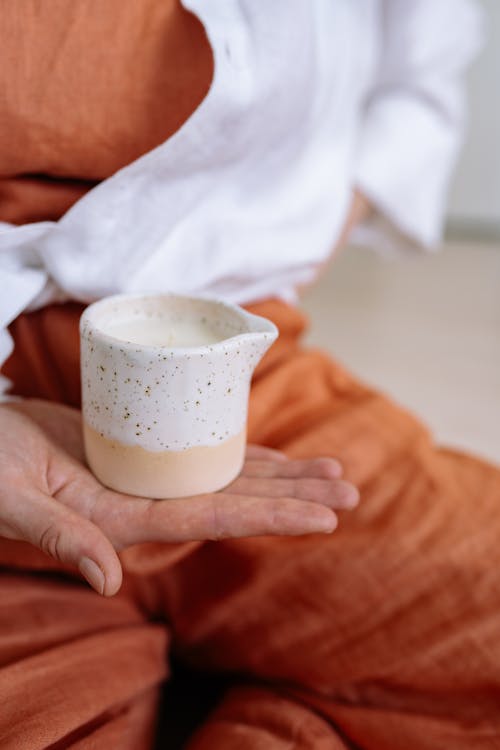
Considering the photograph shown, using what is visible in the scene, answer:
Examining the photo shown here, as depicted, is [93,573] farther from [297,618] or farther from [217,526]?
[297,618]

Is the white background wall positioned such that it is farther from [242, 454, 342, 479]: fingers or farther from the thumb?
the thumb

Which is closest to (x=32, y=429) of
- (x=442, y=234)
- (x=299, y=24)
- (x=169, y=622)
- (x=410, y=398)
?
(x=169, y=622)

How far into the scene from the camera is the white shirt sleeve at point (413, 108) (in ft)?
2.52

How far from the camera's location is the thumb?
1.11 ft

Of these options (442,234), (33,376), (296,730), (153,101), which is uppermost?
(153,101)

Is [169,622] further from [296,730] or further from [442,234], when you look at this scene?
[442,234]

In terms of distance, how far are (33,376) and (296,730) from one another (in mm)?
271

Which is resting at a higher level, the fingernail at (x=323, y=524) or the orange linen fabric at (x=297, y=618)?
the fingernail at (x=323, y=524)

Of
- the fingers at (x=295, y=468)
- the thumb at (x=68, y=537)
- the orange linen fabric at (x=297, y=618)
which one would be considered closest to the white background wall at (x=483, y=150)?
the orange linen fabric at (x=297, y=618)

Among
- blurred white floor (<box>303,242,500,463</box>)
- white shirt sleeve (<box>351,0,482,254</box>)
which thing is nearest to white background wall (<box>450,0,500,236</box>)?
blurred white floor (<box>303,242,500,463</box>)

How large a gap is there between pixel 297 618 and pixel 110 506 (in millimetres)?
165

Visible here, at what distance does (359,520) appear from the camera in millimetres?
495

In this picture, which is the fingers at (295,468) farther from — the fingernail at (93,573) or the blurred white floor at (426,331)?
the blurred white floor at (426,331)

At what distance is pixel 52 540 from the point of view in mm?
350
